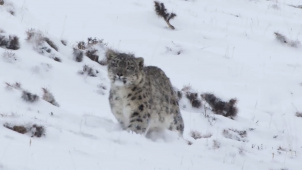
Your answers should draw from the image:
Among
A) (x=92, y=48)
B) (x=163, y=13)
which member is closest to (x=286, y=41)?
(x=163, y=13)

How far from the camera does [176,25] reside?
69.4ft

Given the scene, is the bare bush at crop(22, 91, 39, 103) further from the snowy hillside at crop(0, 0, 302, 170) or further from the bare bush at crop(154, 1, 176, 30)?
the bare bush at crop(154, 1, 176, 30)

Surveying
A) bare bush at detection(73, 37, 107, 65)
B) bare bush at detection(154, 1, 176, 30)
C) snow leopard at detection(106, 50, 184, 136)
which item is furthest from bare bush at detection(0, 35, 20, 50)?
bare bush at detection(154, 1, 176, 30)

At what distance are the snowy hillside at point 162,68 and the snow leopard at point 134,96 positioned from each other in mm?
322

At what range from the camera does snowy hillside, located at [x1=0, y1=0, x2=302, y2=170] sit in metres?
8.70

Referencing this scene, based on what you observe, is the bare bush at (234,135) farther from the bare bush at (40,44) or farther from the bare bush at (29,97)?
the bare bush at (40,44)

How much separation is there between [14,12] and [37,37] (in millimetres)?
3095

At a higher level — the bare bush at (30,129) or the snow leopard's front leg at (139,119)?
the bare bush at (30,129)

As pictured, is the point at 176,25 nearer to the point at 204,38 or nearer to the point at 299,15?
the point at 204,38

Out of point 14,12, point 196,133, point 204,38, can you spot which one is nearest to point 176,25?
point 204,38

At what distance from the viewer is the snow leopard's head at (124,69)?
10508 mm

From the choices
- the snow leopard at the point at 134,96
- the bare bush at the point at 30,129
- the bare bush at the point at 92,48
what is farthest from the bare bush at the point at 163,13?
the bare bush at the point at 30,129

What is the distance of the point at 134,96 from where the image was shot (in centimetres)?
1082

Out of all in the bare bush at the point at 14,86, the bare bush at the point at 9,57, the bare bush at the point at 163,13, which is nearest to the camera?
the bare bush at the point at 14,86
